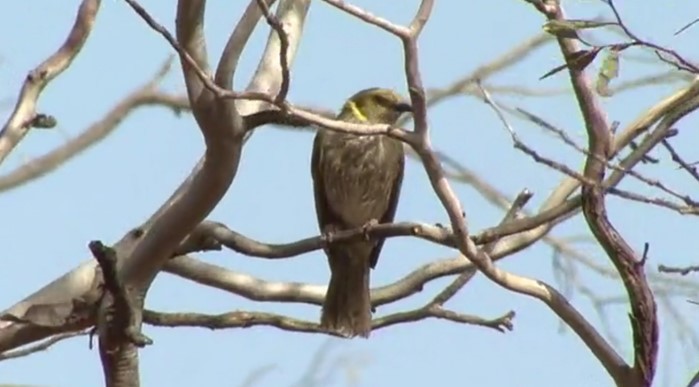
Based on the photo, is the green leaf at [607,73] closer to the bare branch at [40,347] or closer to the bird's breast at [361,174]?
the bare branch at [40,347]

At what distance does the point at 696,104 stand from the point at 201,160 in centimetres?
120

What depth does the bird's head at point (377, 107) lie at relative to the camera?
6.56 metres

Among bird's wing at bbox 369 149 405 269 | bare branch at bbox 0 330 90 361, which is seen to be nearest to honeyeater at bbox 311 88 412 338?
bird's wing at bbox 369 149 405 269

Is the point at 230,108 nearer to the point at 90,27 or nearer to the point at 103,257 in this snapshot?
the point at 103,257

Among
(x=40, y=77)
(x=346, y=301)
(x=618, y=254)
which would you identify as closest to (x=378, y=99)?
(x=346, y=301)


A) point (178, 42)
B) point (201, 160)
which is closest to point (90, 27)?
point (201, 160)

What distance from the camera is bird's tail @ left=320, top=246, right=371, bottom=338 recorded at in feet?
18.1

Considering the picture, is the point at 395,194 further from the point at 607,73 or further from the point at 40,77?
the point at 607,73

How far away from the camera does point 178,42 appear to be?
3.40 metres

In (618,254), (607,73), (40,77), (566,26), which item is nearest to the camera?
(566,26)

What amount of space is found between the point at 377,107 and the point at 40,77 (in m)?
2.65

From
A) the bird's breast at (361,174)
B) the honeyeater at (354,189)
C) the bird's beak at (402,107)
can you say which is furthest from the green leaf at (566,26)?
the bird's beak at (402,107)

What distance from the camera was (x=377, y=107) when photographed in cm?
661

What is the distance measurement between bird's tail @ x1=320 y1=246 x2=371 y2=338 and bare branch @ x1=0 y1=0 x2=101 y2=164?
4.77 feet
